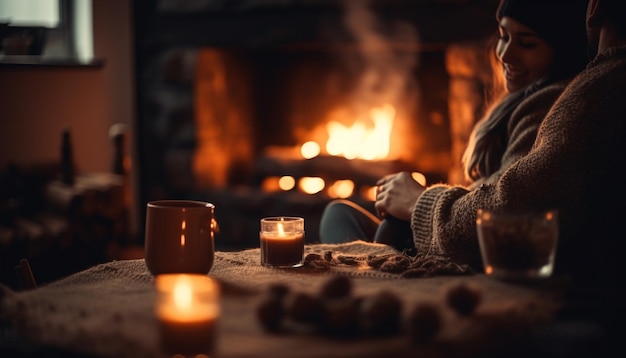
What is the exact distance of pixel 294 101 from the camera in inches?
152

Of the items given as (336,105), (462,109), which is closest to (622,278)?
(462,109)

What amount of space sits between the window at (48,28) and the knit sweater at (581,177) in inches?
99.9

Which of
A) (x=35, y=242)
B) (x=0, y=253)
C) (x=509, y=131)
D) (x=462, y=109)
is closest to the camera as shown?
(x=509, y=131)

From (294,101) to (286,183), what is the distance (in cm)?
40

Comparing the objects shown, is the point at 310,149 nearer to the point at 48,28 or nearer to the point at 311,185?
the point at 311,185

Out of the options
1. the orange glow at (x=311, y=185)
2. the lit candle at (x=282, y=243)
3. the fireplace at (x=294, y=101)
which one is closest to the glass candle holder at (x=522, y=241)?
the lit candle at (x=282, y=243)

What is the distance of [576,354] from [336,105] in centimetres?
296

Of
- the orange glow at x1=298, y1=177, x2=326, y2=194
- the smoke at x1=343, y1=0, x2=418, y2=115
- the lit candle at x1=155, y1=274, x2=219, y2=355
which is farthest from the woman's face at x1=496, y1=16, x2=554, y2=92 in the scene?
the orange glow at x1=298, y1=177, x2=326, y2=194

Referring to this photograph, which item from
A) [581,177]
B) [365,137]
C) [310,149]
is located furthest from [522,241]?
[310,149]

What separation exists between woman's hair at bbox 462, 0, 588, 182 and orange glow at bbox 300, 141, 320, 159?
2.16 metres

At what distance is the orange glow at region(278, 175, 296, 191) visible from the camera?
371 cm

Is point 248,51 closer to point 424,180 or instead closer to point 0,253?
point 424,180

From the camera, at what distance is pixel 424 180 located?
136 inches

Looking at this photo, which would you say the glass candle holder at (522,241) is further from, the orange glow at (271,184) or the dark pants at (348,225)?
the orange glow at (271,184)
